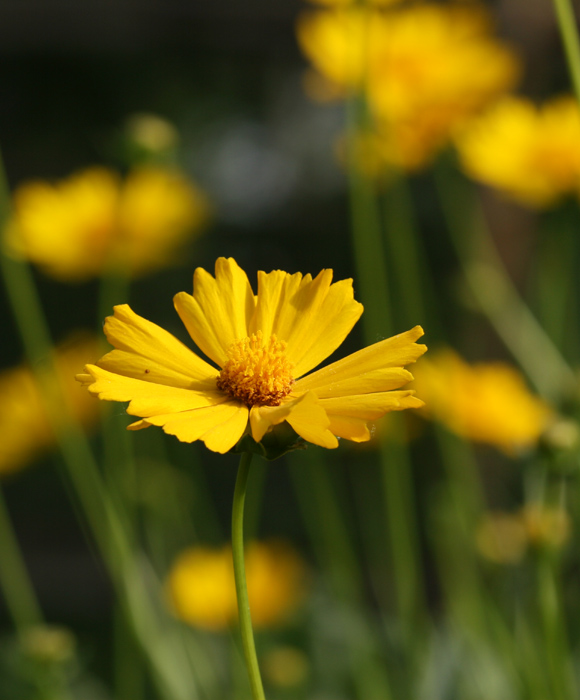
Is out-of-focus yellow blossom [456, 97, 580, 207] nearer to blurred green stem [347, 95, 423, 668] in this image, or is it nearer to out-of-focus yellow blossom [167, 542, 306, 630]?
blurred green stem [347, 95, 423, 668]

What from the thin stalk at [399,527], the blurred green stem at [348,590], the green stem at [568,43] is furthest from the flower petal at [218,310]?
the blurred green stem at [348,590]

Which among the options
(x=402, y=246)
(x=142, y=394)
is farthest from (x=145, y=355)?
(x=402, y=246)

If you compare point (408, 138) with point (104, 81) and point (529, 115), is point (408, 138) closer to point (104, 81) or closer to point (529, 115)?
point (529, 115)

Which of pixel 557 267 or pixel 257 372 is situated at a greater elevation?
pixel 557 267

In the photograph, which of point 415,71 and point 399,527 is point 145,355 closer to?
point 399,527

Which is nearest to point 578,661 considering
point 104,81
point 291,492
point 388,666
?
point 388,666

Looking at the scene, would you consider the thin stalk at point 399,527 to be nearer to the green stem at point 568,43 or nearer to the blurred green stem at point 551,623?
the blurred green stem at point 551,623
